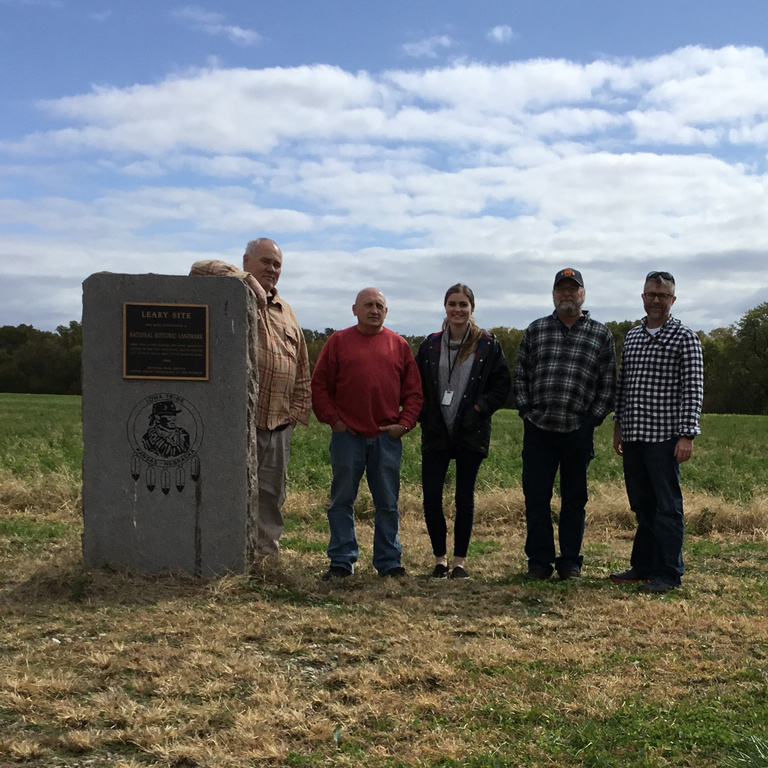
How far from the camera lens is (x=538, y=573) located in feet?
21.4

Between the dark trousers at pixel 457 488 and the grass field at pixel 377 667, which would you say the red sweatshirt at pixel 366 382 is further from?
the grass field at pixel 377 667

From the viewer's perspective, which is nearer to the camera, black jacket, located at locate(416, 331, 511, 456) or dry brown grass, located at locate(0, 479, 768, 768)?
dry brown grass, located at locate(0, 479, 768, 768)

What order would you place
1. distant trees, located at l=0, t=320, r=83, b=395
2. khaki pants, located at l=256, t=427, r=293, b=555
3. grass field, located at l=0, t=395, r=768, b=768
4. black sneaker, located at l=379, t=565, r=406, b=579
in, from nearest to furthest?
grass field, located at l=0, t=395, r=768, b=768 → black sneaker, located at l=379, t=565, r=406, b=579 → khaki pants, located at l=256, t=427, r=293, b=555 → distant trees, located at l=0, t=320, r=83, b=395

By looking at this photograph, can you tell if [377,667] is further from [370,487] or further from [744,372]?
[744,372]

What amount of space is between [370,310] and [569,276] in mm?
1532

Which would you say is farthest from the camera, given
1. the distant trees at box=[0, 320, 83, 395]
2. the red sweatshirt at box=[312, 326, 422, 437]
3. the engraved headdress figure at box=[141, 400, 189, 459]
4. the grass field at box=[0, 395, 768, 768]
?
the distant trees at box=[0, 320, 83, 395]

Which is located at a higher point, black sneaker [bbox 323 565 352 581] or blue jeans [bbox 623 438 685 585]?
blue jeans [bbox 623 438 685 585]

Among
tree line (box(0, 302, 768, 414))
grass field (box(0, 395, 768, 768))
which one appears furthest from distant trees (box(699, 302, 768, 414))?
grass field (box(0, 395, 768, 768))

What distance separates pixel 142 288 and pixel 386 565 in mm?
2764

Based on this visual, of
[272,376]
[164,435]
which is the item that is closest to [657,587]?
[272,376]

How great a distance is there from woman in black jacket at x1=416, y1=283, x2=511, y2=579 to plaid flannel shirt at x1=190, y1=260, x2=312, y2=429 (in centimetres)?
97

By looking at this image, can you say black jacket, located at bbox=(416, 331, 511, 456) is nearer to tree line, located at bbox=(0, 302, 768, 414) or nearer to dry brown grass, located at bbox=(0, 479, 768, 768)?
dry brown grass, located at bbox=(0, 479, 768, 768)

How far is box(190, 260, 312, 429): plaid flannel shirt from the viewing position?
20.9 feet

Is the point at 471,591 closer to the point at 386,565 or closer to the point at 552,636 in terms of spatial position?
the point at 386,565
